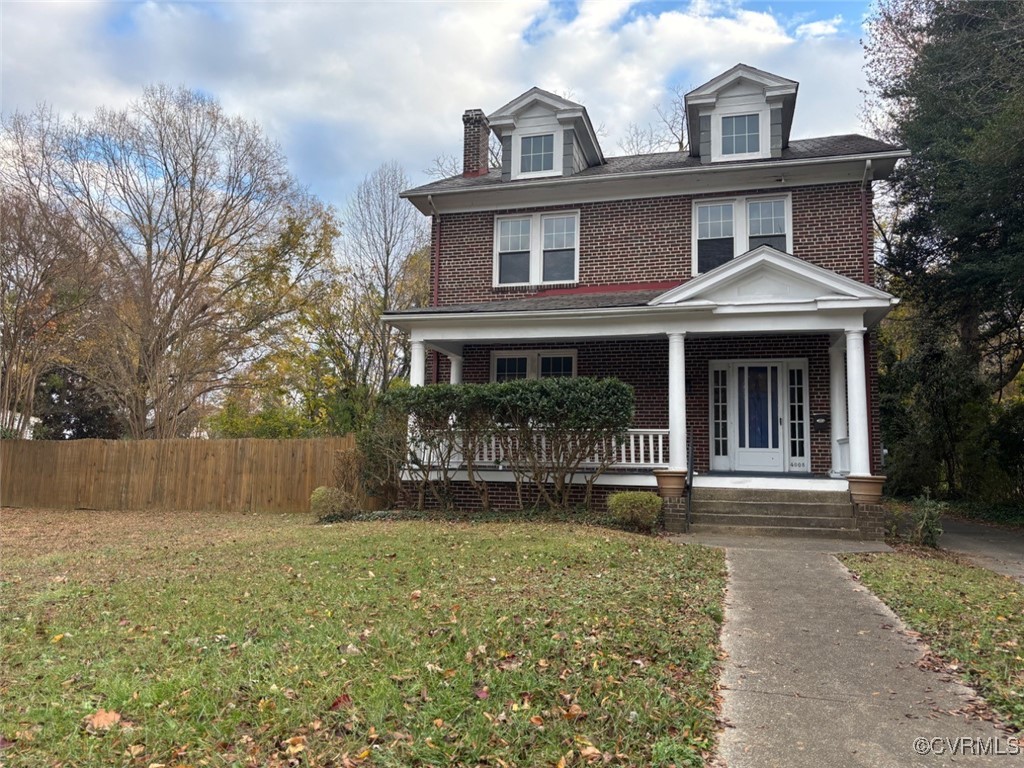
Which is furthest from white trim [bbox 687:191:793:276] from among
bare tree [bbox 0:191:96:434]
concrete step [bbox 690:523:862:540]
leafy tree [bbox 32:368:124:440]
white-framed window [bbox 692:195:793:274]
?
leafy tree [bbox 32:368:124:440]

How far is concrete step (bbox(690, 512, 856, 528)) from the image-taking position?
10078mm

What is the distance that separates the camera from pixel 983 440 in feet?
52.5

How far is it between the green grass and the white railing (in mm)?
3900

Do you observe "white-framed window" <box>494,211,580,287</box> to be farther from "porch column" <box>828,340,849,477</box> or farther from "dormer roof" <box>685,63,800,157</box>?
"porch column" <box>828,340,849,477</box>

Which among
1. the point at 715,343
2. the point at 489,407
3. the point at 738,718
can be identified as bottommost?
the point at 738,718

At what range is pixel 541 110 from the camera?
14953 mm

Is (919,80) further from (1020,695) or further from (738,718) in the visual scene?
(738,718)

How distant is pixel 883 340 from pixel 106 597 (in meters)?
20.7

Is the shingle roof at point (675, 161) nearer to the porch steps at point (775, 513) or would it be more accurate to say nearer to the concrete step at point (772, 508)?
the porch steps at point (775, 513)

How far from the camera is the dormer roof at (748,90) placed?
13633mm

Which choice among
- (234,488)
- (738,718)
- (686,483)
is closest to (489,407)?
(686,483)

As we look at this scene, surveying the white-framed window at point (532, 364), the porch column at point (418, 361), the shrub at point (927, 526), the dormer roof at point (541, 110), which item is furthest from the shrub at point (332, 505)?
the shrub at point (927, 526)

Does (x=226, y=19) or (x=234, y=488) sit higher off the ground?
(x=226, y=19)

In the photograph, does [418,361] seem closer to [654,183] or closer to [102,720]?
[654,183]
